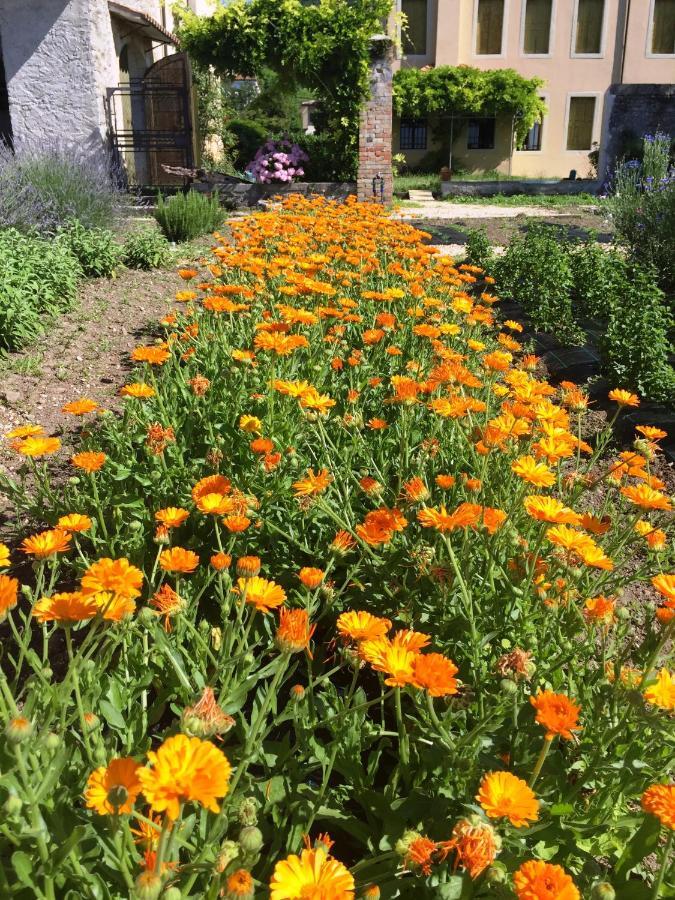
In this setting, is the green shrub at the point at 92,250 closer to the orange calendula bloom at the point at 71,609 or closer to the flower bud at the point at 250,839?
the orange calendula bloom at the point at 71,609

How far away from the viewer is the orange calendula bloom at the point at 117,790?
85 centimetres

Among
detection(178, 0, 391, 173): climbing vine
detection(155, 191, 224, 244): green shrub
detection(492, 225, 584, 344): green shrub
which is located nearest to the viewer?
detection(492, 225, 584, 344): green shrub

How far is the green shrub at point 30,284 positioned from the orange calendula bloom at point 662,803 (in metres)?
4.37

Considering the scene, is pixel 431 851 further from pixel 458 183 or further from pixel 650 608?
pixel 458 183

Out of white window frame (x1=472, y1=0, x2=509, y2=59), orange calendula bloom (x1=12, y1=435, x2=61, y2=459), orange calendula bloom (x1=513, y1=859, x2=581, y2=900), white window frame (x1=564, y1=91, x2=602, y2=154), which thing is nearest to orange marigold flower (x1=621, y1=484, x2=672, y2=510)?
orange calendula bloom (x1=513, y1=859, x2=581, y2=900)

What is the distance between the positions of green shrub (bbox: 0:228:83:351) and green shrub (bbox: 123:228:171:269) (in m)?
0.82

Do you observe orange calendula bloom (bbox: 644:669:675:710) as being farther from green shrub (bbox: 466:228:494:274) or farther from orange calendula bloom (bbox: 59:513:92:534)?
green shrub (bbox: 466:228:494:274)

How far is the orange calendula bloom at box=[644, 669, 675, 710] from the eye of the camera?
1.15 metres

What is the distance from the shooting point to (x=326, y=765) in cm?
127

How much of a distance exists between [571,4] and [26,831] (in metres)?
26.7

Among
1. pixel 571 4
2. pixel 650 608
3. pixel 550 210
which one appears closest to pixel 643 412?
pixel 650 608

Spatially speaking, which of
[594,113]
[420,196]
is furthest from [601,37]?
[420,196]

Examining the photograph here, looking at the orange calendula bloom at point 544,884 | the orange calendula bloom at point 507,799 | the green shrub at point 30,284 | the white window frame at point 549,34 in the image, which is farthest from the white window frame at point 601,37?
the orange calendula bloom at point 544,884

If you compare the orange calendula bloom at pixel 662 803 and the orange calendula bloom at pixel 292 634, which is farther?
the orange calendula bloom at pixel 292 634
